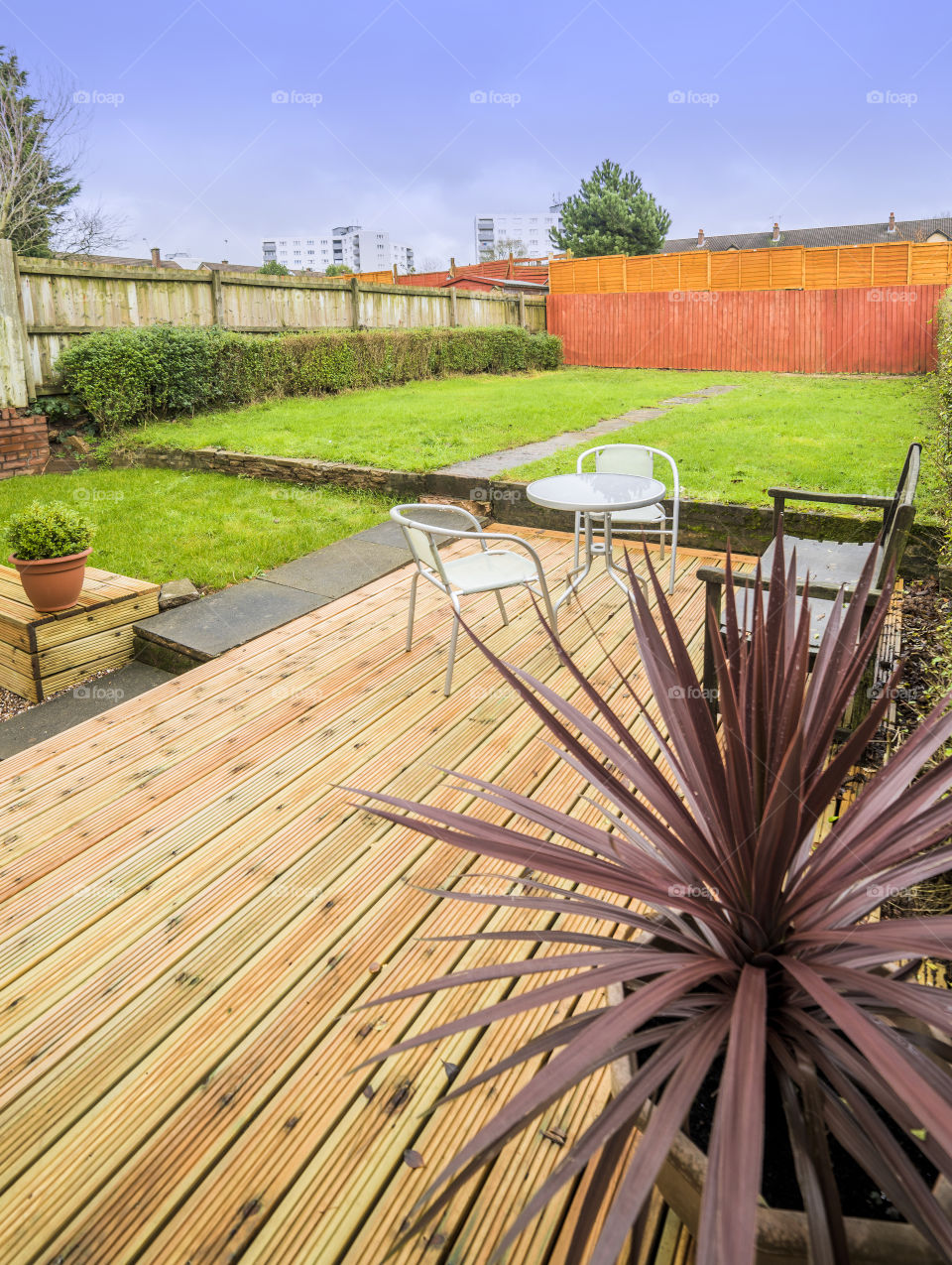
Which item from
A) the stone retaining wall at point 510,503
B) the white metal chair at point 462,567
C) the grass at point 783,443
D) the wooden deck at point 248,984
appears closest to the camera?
the wooden deck at point 248,984

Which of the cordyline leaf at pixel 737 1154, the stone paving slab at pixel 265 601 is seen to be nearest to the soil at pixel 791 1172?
the cordyline leaf at pixel 737 1154

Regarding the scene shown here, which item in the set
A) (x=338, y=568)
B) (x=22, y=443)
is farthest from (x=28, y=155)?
(x=338, y=568)

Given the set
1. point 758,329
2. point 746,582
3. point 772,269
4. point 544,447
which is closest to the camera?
point 746,582

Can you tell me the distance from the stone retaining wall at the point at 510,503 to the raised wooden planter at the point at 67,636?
2327 millimetres

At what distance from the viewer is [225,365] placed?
8695 millimetres

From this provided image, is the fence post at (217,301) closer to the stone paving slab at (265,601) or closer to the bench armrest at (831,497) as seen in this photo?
the stone paving slab at (265,601)

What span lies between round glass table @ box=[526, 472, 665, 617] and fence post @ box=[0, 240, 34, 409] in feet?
18.7

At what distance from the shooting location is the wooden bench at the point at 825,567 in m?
2.30

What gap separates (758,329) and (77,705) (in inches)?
616

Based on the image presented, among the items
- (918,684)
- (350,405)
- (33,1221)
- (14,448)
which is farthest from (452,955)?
(350,405)

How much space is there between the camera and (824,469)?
554 centimetres

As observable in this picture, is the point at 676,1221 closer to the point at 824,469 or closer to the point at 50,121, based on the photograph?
the point at 824,469

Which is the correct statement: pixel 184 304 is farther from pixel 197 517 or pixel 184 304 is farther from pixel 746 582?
pixel 746 582

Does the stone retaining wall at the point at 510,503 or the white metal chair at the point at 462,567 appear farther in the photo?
the stone retaining wall at the point at 510,503
